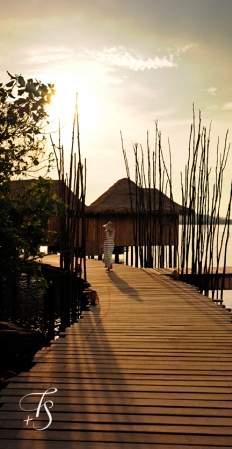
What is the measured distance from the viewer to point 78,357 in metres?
4.48

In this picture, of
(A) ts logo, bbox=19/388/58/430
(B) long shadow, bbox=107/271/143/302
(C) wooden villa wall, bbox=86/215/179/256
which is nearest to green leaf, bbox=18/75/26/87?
(A) ts logo, bbox=19/388/58/430

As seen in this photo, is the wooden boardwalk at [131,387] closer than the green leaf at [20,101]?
Yes

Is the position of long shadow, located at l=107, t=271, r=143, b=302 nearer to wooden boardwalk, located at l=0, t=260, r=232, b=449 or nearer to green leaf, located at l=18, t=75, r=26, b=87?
wooden boardwalk, located at l=0, t=260, r=232, b=449

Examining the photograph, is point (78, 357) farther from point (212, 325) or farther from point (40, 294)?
point (40, 294)

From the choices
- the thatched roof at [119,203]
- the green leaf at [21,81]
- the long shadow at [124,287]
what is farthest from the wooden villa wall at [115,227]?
the green leaf at [21,81]

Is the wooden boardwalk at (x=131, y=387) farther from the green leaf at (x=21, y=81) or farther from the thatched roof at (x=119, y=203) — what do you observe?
the thatched roof at (x=119, y=203)

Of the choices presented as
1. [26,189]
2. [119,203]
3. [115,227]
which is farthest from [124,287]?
[119,203]

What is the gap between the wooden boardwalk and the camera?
2.95m

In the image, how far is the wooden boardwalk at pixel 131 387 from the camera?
116 inches

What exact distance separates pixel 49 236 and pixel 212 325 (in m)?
Result: 2.22

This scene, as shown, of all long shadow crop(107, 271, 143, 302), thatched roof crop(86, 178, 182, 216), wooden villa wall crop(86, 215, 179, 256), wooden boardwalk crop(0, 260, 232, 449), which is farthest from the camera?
wooden villa wall crop(86, 215, 179, 256)

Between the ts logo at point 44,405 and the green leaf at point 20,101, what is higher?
the green leaf at point 20,101

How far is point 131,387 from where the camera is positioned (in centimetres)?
369

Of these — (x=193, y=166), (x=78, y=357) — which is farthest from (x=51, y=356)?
(x=193, y=166)
